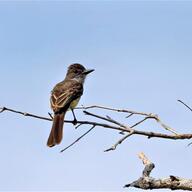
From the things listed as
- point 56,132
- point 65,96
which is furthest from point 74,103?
point 56,132

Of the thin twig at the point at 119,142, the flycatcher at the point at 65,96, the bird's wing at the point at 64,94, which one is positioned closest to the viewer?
the thin twig at the point at 119,142

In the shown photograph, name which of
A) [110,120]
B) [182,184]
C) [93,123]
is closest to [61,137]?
[93,123]

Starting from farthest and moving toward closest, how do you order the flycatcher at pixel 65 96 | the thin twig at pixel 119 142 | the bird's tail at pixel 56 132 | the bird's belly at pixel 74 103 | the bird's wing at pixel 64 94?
the bird's belly at pixel 74 103 < the bird's wing at pixel 64 94 < the flycatcher at pixel 65 96 < the bird's tail at pixel 56 132 < the thin twig at pixel 119 142

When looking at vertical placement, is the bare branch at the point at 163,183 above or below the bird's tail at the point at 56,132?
below

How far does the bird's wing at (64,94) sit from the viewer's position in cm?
1009

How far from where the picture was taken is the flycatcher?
8.17 m

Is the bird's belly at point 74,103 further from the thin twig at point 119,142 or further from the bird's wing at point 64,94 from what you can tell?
the thin twig at point 119,142

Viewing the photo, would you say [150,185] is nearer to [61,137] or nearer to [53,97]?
[61,137]

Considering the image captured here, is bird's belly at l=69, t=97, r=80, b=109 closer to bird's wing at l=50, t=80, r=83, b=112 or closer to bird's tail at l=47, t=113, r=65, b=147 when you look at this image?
bird's wing at l=50, t=80, r=83, b=112

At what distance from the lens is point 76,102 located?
10812 mm

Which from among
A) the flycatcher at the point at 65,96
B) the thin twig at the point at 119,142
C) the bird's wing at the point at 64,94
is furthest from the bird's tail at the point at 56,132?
the thin twig at the point at 119,142

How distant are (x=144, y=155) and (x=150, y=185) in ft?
2.09

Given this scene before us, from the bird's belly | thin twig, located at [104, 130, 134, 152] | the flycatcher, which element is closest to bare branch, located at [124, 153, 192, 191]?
thin twig, located at [104, 130, 134, 152]

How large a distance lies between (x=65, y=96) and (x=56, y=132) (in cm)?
255
